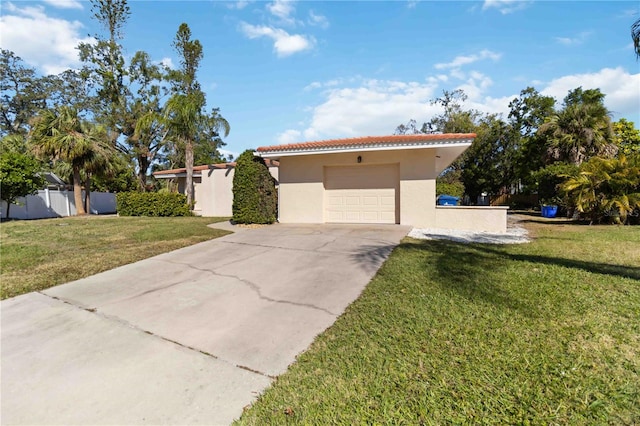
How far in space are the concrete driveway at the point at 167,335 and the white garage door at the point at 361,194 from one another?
522 centimetres

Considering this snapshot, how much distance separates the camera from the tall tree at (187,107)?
15750 millimetres

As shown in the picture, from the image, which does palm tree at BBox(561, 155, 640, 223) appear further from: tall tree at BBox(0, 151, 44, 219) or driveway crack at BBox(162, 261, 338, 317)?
tall tree at BBox(0, 151, 44, 219)

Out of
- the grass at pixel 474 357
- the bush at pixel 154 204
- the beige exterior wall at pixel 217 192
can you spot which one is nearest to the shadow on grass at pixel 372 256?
the grass at pixel 474 357

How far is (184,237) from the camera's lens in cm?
834

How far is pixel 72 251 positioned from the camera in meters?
6.83

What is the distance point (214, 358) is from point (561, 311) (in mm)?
3593

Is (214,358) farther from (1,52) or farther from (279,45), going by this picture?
(1,52)

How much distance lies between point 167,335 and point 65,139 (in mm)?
18606

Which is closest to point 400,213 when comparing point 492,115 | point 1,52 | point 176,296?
point 176,296

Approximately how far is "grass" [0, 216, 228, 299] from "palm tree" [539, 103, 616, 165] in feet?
63.5

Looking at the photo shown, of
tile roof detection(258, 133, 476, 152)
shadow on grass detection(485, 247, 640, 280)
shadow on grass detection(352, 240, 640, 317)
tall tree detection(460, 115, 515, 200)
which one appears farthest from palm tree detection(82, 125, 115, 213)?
tall tree detection(460, 115, 515, 200)

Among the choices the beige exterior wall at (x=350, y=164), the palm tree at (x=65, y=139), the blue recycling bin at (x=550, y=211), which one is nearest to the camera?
the beige exterior wall at (x=350, y=164)

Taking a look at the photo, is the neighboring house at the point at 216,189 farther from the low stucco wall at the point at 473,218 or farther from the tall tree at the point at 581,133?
the tall tree at the point at 581,133

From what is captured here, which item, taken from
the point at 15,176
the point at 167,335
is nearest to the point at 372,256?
the point at 167,335
